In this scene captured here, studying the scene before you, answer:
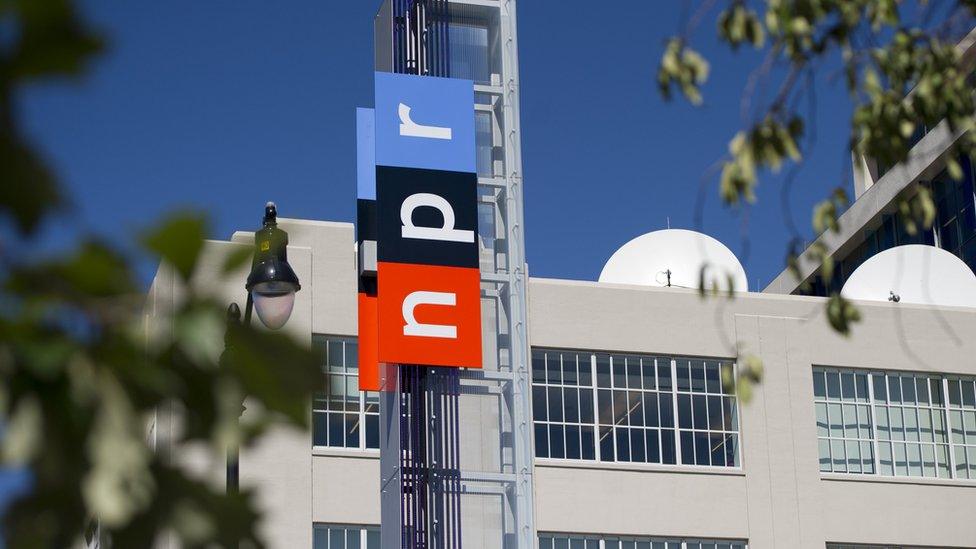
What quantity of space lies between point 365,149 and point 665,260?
1260cm

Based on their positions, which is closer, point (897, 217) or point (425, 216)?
point (425, 216)

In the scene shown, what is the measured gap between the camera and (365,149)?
31.7 metres

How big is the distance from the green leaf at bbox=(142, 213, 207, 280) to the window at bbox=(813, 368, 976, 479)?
34.6 metres

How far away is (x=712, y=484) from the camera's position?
116 feet

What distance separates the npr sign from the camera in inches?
1135

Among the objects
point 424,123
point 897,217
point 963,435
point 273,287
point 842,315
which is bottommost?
point 842,315

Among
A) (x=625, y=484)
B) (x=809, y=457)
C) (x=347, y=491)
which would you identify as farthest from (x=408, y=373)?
(x=809, y=457)

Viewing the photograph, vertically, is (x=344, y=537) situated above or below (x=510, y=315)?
below

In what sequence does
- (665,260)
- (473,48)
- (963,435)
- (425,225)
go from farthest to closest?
(665,260), (963,435), (473,48), (425,225)

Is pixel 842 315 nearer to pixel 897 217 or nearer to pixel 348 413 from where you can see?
pixel 348 413

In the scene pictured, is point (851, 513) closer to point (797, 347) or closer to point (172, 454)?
point (797, 347)

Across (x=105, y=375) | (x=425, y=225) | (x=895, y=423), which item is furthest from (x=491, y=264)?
(x=105, y=375)

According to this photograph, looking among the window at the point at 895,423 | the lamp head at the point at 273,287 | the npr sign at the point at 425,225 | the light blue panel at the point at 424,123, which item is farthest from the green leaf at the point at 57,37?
the window at the point at 895,423

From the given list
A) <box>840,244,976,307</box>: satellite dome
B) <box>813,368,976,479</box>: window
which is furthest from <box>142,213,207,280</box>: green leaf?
<box>840,244,976,307</box>: satellite dome
